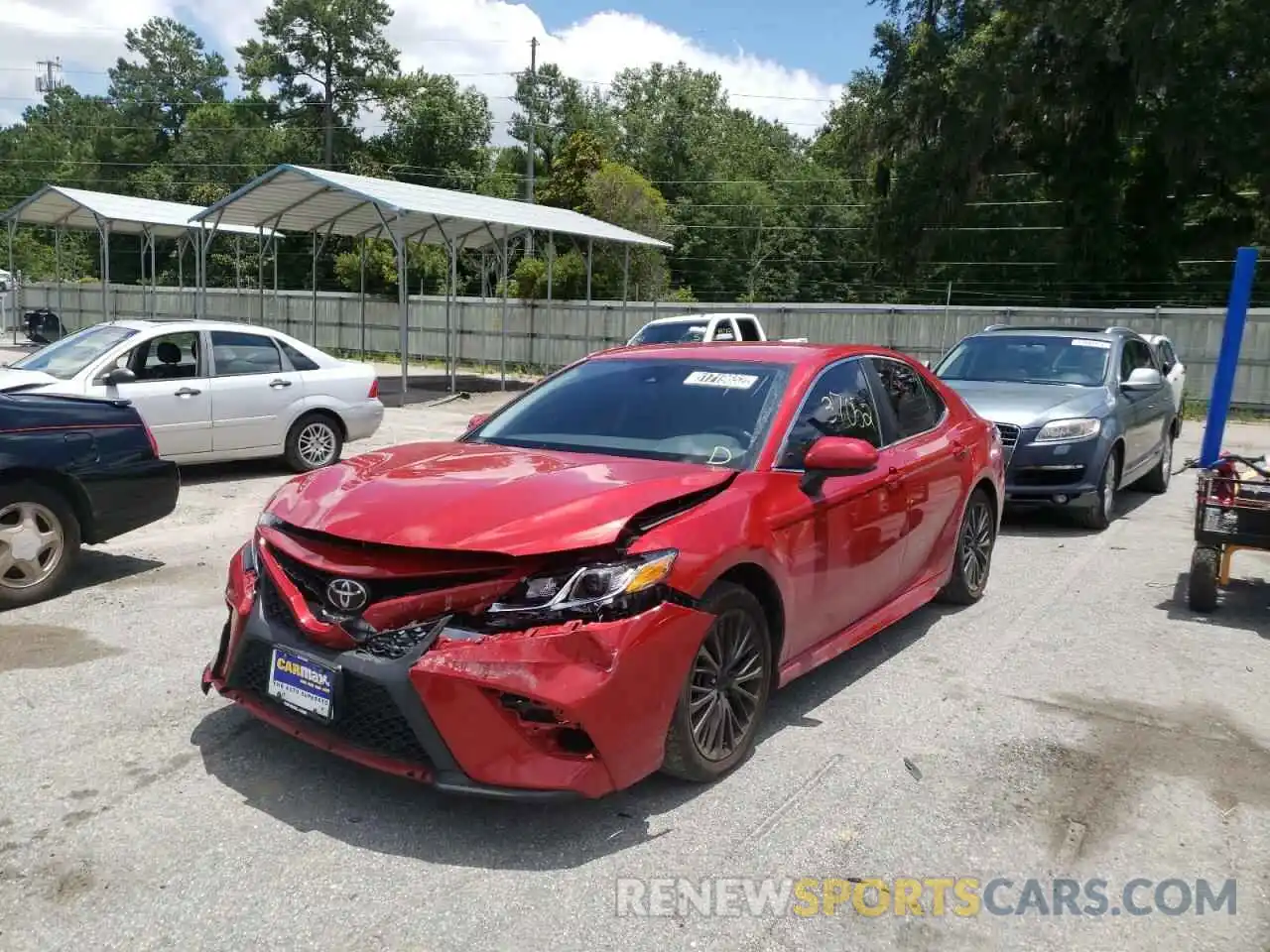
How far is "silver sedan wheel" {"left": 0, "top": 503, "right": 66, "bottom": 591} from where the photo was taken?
19.9 feet

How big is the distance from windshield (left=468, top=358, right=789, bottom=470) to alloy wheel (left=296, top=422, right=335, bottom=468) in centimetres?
651

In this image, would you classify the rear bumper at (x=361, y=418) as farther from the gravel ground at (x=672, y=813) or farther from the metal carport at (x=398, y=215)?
the metal carport at (x=398, y=215)

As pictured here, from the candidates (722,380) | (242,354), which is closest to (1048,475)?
(722,380)

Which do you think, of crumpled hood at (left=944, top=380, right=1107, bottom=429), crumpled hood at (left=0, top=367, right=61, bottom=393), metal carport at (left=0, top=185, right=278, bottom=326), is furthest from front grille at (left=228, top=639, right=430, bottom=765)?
metal carport at (left=0, top=185, right=278, bottom=326)

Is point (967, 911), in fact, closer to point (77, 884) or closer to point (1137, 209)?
point (77, 884)

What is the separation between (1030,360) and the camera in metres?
10.3

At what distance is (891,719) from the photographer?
4.73 meters

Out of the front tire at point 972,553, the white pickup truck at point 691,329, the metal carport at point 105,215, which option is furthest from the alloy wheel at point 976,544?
the metal carport at point 105,215

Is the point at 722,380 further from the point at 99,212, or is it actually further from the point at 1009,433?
the point at 99,212

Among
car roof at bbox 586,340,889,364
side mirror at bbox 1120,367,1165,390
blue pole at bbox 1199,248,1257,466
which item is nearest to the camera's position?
car roof at bbox 586,340,889,364

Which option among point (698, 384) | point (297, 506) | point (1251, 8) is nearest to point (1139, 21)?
point (1251, 8)

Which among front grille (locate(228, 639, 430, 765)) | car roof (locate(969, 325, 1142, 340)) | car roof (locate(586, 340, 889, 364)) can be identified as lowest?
front grille (locate(228, 639, 430, 765))

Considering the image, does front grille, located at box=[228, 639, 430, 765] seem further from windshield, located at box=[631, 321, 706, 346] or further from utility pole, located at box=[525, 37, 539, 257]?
utility pole, located at box=[525, 37, 539, 257]

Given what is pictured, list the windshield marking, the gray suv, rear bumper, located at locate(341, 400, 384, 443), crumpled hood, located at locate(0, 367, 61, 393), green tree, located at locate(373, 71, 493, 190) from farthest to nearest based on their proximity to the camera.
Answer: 1. green tree, located at locate(373, 71, 493, 190)
2. rear bumper, located at locate(341, 400, 384, 443)
3. crumpled hood, located at locate(0, 367, 61, 393)
4. the gray suv
5. the windshield marking
